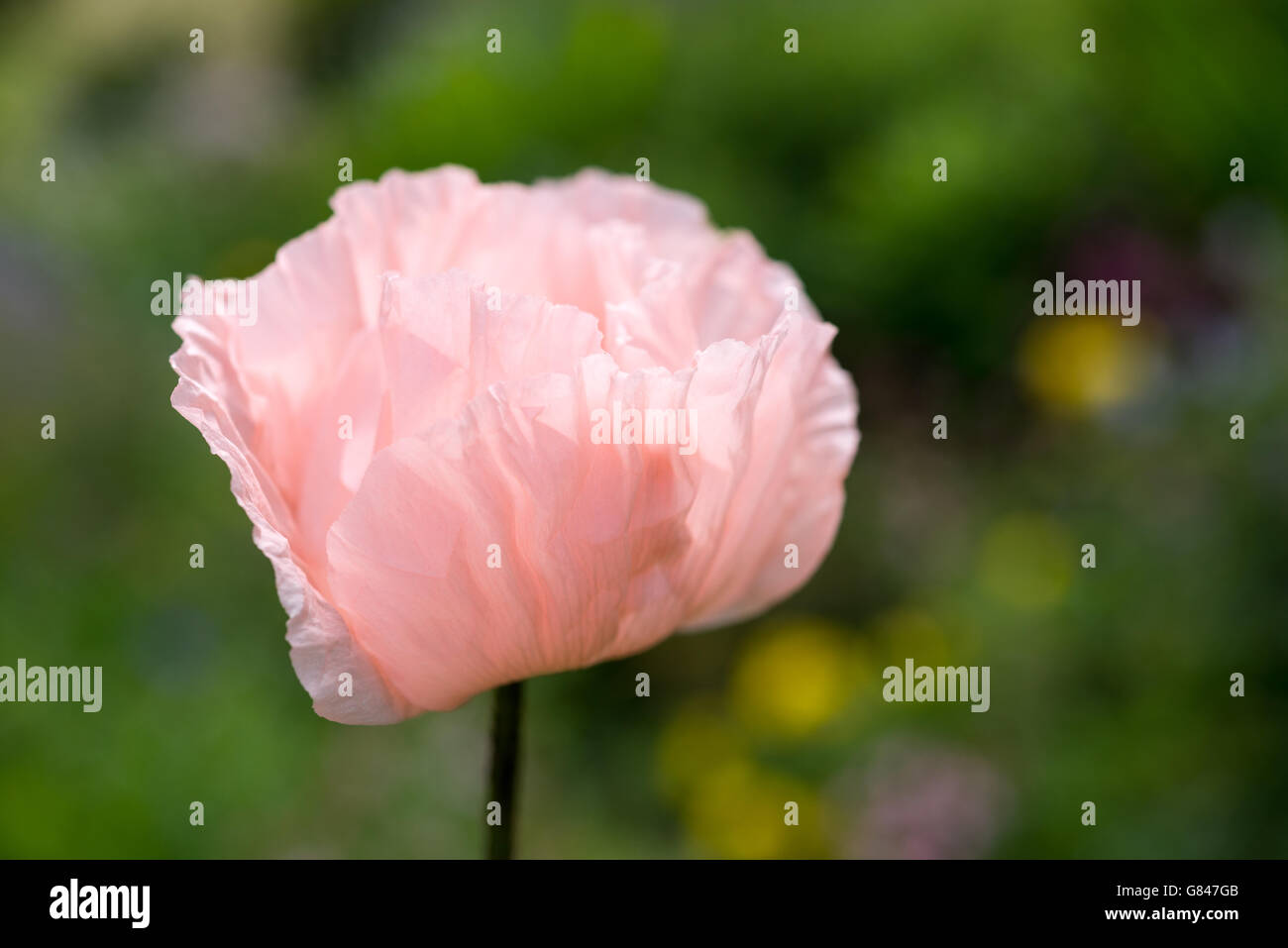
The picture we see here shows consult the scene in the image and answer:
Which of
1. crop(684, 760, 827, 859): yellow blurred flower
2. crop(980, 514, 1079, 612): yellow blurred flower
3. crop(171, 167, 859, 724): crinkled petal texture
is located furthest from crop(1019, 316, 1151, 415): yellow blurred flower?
crop(171, 167, 859, 724): crinkled petal texture

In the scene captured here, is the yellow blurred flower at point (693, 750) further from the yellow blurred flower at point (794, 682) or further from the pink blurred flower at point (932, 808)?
the pink blurred flower at point (932, 808)

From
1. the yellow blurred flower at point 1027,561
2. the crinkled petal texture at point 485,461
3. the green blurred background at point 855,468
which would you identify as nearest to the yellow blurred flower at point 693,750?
the green blurred background at point 855,468

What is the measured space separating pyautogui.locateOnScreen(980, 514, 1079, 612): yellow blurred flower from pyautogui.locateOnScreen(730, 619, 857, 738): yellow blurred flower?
10.5 inches

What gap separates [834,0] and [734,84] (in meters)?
0.37

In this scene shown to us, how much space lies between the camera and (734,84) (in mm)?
2715

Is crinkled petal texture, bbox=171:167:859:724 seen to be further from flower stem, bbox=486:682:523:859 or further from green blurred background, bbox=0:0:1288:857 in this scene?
green blurred background, bbox=0:0:1288:857

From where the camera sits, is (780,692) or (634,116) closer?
(780,692)

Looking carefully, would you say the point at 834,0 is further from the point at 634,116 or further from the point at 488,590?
the point at 488,590

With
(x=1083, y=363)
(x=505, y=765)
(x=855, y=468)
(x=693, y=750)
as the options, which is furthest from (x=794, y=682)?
(x=505, y=765)

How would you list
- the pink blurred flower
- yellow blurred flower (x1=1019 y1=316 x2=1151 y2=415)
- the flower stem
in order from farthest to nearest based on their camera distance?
1. yellow blurred flower (x1=1019 y1=316 x2=1151 y2=415)
2. the pink blurred flower
3. the flower stem

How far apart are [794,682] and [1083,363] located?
2.58ft

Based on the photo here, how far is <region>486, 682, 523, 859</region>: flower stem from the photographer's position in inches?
19.3

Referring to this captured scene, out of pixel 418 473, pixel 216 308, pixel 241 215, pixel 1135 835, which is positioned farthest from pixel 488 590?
pixel 241 215
